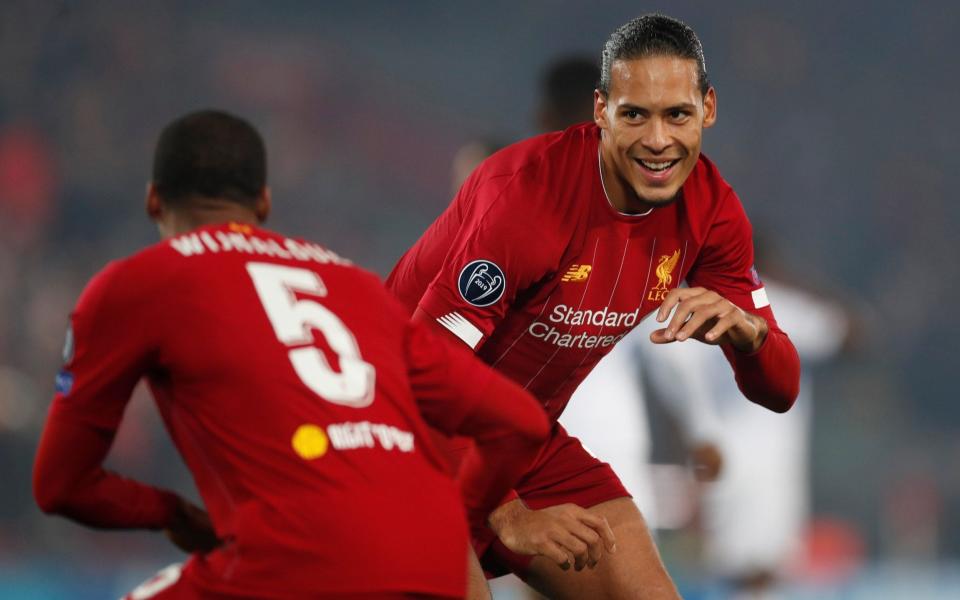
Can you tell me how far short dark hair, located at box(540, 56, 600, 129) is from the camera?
5.04 m

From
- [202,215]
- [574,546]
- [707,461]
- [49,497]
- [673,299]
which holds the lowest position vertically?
[707,461]

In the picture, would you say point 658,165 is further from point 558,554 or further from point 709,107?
point 558,554

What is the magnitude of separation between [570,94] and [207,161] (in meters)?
2.56

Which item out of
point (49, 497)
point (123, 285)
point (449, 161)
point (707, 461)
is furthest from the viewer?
A: point (449, 161)

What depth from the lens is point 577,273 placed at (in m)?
3.50

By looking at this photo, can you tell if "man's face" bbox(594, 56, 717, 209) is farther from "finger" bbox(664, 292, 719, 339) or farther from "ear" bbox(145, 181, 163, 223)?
"ear" bbox(145, 181, 163, 223)

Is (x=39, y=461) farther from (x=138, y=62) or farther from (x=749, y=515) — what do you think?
(x=138, y=62)

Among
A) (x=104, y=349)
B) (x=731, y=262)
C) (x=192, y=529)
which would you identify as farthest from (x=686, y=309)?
(x=104, y=349)

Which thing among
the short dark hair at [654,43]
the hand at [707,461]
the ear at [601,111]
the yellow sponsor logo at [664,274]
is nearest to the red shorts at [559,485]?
the yellow sponsor logo at [664,274]

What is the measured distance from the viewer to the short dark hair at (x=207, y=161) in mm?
2689

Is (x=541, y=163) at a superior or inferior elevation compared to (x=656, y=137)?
inferior

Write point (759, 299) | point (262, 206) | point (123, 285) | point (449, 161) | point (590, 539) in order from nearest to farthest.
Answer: point (123, 285)
point (262, 206)
point (590, 539)
point (759, 299)
point (449, 161)

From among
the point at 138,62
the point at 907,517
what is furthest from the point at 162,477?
the point at 907,517

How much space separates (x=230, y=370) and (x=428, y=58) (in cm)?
1074
